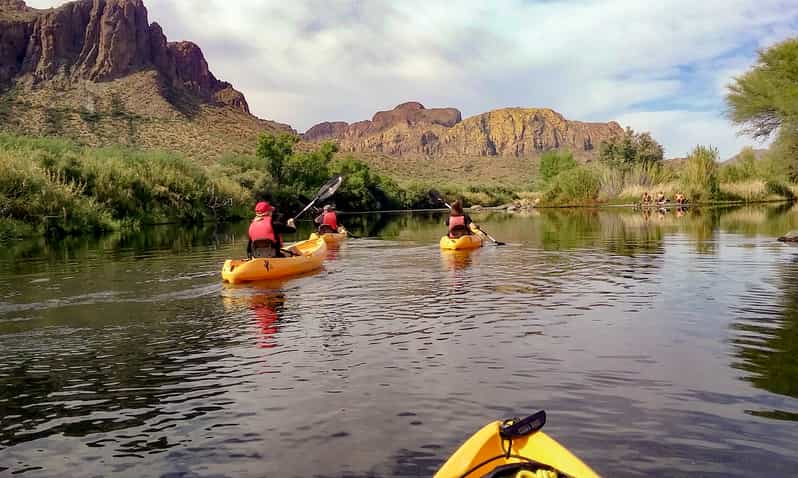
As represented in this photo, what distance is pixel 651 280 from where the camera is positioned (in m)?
12.8

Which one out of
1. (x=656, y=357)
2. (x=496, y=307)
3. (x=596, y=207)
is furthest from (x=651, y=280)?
(x=596, y=207)

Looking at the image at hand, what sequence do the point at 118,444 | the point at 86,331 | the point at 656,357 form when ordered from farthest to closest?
the point at 86,331
the point at 656,357
the point at 118,444

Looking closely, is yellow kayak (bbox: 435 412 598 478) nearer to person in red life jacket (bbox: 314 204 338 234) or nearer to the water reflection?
the water reflection

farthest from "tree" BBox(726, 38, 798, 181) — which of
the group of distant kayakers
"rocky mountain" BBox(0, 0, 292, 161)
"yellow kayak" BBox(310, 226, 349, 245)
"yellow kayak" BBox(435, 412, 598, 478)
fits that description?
"rocky mountain" BBox(0, 0, 292, 161)

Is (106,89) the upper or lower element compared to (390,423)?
upper

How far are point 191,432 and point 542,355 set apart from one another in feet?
12.8

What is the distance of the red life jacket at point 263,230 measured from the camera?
1409cm

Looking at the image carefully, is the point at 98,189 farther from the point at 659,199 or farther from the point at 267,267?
the point at 659,199

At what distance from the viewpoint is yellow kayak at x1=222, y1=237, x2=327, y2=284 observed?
13.1m

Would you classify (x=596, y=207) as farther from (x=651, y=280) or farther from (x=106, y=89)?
(x=106, y=89)

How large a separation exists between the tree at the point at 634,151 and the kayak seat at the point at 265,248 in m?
50.8

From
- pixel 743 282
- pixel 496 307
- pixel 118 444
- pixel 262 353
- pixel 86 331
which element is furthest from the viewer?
pixel 743 282

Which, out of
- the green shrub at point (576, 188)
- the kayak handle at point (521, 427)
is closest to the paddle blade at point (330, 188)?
the kayak handle at point (521, 427)

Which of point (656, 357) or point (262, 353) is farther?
point (262, 353)
